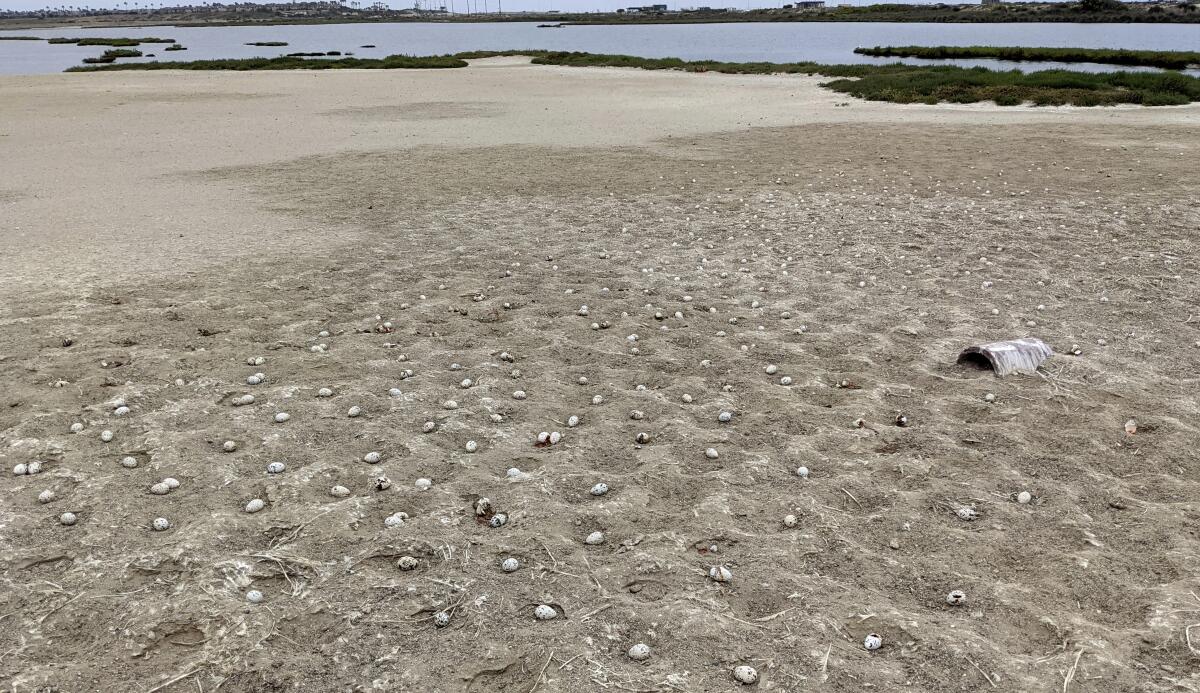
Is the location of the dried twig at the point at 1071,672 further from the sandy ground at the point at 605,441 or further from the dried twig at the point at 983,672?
the dried twig at the point at 983,672

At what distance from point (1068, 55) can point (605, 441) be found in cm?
5280

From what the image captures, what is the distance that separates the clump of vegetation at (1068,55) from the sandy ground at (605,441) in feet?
116

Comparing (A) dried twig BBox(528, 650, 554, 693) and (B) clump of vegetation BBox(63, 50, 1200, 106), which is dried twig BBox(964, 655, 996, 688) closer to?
(A) dried twig BBox(528, 650, 554, 693)

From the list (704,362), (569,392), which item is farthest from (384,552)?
(704,362)

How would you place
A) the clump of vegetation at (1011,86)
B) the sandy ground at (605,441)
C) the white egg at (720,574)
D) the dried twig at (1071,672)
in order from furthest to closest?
the clump of vegetation at (1011,86) → the white egg at (720,574) → the sandy ground at (605,441) → the dried twig at (1071,672)

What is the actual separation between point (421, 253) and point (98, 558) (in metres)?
6.36

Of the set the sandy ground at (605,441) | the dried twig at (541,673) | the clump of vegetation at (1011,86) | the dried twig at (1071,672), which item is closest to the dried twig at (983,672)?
the sandy ground at (605,441)

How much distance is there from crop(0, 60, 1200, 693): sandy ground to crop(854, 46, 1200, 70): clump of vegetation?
116 feet

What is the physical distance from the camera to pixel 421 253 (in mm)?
10039

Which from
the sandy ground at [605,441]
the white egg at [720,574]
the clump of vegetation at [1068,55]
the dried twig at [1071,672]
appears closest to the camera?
the dried twig at [1071,672]

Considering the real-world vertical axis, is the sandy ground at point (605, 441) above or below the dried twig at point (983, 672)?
above

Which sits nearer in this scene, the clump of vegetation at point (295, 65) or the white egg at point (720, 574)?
the white egg at point (720, 574)

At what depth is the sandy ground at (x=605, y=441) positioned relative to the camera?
3582 millimetres

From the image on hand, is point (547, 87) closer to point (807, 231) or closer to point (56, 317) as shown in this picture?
point (807, 231)
